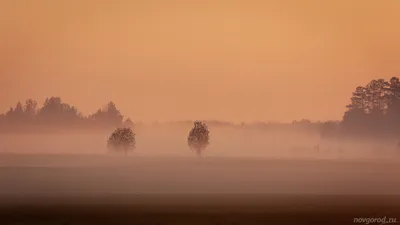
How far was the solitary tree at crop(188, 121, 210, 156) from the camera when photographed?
1779 inches

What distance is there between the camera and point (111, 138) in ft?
148

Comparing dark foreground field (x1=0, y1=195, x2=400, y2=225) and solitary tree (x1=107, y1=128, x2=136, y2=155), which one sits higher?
solitary tree (x1=107, y1=128, x2=136, y2=155)

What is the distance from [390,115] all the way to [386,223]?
32.9ft

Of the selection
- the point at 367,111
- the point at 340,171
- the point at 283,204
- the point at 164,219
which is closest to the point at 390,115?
the point at 367,111

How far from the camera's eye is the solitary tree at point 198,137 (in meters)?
45.2

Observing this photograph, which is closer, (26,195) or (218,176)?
(26,195)

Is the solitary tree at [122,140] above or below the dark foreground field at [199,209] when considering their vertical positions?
above

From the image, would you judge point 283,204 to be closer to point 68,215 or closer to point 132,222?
point 132,222

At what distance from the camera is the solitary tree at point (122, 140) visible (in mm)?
44344

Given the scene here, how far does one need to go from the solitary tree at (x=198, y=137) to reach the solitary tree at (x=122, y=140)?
12.0 feet

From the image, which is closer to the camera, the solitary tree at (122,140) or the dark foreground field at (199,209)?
the dark foreground field at (199,209)

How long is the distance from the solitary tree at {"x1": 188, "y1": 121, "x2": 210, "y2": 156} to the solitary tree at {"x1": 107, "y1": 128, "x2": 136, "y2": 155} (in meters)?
3.66

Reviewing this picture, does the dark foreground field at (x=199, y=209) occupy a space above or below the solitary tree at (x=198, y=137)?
below

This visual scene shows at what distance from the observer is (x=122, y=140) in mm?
44656
